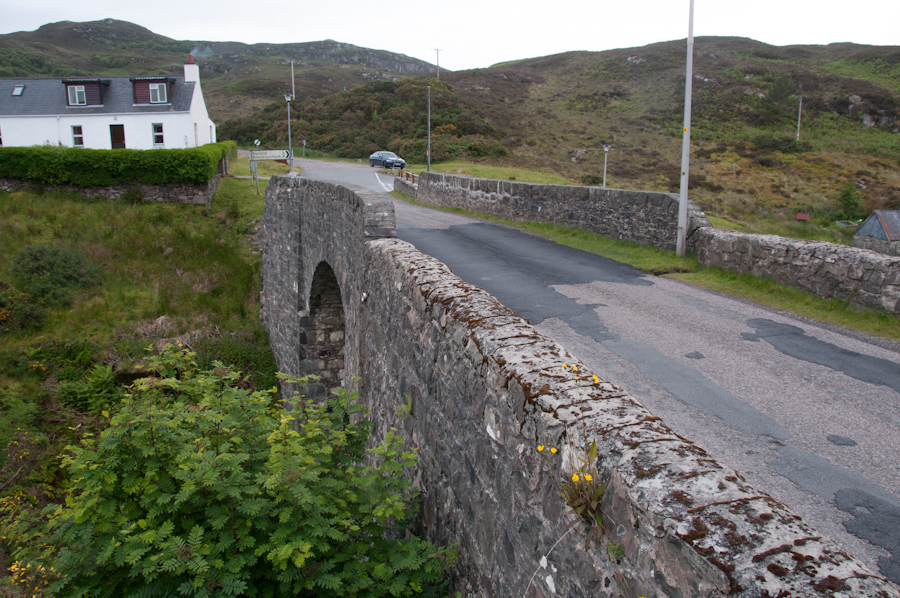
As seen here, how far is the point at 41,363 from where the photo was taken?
1658 cm

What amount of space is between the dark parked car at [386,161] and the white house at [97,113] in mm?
12505

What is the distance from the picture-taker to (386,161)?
135ft

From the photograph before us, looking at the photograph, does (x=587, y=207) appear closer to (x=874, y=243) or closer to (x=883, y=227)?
(x=874, y=243)

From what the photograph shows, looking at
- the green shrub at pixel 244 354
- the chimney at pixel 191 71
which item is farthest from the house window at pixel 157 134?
the green shrub at pixel 244 354

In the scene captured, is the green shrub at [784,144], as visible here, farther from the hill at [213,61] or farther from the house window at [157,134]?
the hill at [213,61]

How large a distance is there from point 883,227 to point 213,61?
141803mm

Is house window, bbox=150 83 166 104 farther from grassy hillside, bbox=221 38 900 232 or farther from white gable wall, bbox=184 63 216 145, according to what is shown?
grassy hillside, bbox=221 38 900 232

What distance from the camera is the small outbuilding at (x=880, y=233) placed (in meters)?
17.6

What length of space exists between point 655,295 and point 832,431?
5.01m

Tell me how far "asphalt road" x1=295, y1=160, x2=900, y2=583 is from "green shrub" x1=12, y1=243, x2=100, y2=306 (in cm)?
1487

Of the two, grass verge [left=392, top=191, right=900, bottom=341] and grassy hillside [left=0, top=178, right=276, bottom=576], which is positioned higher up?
grass verge [left=392, top=191, right=900, bottom=341]

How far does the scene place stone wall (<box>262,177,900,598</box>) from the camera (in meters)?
1.87

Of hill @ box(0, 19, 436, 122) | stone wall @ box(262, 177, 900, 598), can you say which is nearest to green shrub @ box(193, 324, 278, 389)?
stone wall @ box(262, 177, 900, 598)

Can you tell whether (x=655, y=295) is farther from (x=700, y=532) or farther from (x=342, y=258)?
(x=700, y=532)
